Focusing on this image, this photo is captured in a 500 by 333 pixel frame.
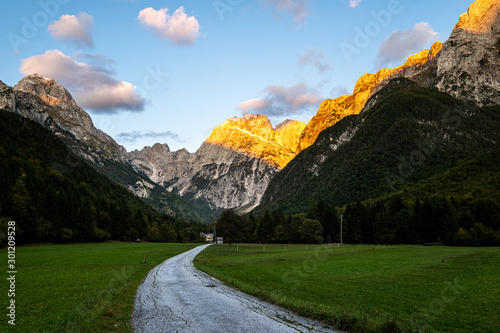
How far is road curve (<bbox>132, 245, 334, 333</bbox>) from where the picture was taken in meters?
13.4

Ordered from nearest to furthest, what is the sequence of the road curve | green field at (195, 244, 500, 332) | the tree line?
1. the road curve
2. green field at (195, 244, 500, 332)
3. the tree line

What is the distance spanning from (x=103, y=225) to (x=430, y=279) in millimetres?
128910

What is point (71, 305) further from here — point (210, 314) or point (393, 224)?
point (393, 224)

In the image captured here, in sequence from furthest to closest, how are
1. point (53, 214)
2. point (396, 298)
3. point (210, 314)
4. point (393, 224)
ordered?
point (393, 224), point (53, 214), point (396, 298), point (210, 314)

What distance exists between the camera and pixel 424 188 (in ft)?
616

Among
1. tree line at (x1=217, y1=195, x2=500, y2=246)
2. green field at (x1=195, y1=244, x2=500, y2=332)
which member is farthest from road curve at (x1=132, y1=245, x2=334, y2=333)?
tree line at (x1=217, y1=195, x2=500, y2=246)

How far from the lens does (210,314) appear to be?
1574cm

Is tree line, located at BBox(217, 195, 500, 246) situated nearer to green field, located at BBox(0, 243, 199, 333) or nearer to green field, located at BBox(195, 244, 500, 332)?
green field, located at BBox(195, 244, 500, 332)

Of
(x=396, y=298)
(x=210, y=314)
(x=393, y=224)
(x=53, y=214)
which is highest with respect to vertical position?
(x=53, y=214)

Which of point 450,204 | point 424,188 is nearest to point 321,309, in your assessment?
point 450,204

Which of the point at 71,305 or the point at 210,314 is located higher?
the point at 71,305

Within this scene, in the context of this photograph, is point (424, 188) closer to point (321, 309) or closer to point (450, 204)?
point (450, 204)

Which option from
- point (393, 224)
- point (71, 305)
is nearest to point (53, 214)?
point (71, 305)

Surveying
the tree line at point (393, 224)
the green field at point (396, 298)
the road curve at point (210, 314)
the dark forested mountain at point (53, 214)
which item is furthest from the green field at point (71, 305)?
the tree line at point (393, 224)
